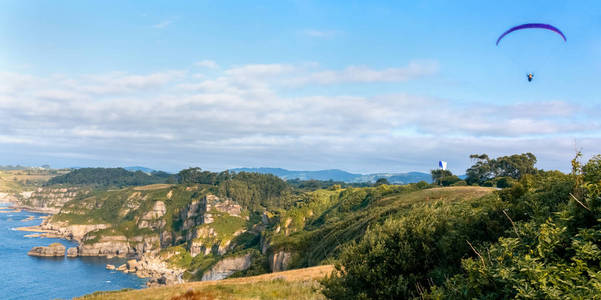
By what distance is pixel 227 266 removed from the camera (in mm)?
193750

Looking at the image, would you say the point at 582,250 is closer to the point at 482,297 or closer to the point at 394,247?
the point at 482,297

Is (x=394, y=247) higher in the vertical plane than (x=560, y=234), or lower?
lower

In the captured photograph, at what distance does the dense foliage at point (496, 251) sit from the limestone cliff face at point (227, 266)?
7025 inches

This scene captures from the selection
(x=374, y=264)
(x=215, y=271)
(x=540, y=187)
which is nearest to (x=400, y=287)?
(x=374, y=264)

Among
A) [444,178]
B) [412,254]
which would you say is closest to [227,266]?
[444,178]

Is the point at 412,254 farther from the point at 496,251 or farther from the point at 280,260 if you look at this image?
the point at 280,260

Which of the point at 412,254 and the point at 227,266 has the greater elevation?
the point at 412,254

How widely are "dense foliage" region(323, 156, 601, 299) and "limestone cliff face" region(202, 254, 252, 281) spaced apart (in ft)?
585

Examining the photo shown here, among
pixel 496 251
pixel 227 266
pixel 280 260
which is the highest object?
pixel 496 251

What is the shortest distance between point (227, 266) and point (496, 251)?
638ft

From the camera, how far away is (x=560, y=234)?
15305 millimetres

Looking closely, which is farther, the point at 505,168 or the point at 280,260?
the point at 505,168

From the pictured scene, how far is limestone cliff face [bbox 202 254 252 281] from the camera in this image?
628 ft

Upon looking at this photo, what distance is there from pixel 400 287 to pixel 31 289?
21737cm
